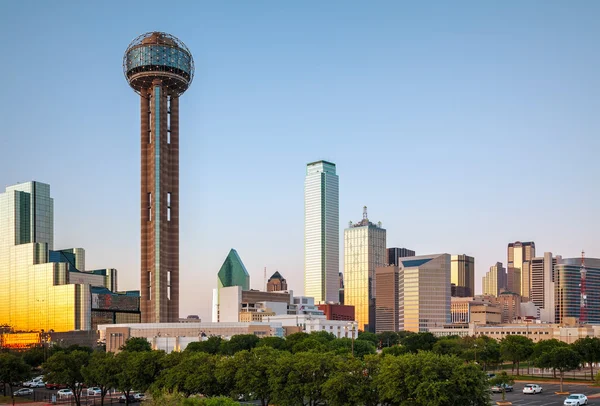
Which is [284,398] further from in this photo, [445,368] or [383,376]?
[445,368]

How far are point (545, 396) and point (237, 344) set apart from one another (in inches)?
3204

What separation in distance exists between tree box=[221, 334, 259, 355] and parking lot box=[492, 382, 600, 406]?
66.5m

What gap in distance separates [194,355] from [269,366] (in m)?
15.6

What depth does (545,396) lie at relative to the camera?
114438 millimetres

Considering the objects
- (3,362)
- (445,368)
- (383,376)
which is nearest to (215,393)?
(383,376)

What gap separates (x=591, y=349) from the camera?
154 m

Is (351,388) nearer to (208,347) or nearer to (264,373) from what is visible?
(264,373)

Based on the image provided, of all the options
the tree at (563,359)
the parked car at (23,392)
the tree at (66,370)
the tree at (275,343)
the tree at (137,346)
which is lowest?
the parked car at (23,392)

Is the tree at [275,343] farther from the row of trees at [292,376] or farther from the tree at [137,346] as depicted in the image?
the row of trees at [292,376]

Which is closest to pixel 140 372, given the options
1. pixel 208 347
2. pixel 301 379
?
pixel 301 379

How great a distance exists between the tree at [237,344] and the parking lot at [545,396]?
2619 inches

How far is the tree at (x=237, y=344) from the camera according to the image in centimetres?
16973

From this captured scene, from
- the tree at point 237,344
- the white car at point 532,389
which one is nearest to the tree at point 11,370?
the tree at point 237,344

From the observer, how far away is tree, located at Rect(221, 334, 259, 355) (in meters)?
170
